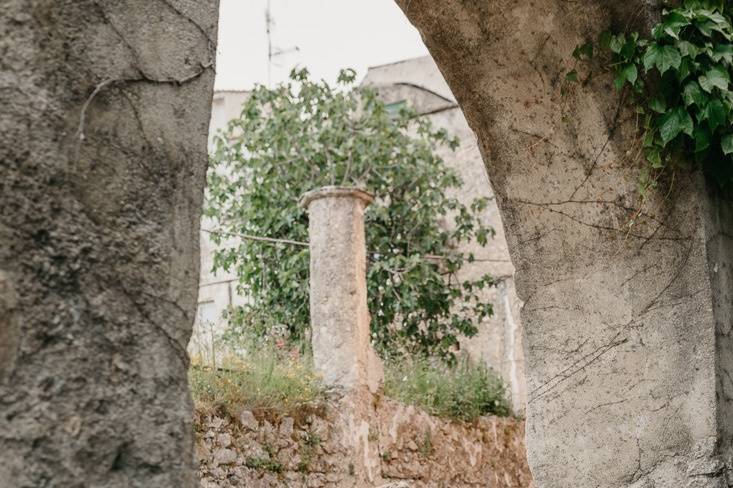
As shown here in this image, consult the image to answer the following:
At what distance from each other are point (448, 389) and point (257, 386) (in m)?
2.48

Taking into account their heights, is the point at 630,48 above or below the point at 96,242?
above

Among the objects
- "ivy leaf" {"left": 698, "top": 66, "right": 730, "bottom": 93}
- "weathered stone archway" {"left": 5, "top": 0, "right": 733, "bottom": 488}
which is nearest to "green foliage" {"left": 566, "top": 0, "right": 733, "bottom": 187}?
"ivy leaf" {"left": 698, "top": 66, "right": 730, "bottom": 93}

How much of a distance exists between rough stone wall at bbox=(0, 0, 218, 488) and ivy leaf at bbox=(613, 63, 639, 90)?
73.3 inches

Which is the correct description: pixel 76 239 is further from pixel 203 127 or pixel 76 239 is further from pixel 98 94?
pixel 203 127

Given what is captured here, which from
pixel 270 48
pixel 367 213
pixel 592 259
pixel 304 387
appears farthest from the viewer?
pixel 270 48

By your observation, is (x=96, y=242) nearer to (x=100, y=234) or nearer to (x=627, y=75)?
(x=100, y=234)

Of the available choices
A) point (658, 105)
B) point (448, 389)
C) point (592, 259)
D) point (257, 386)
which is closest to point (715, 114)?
point (658, 105)

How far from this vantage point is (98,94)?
155 cm

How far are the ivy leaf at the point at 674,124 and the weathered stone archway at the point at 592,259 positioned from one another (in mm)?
149

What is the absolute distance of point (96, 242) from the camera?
149cm

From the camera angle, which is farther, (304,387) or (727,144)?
(304,387)

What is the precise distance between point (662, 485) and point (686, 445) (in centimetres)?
16

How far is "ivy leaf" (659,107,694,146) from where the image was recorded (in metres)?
3.07

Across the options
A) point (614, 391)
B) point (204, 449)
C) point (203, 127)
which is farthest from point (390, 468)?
point (203, 127)
